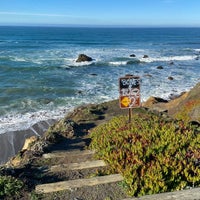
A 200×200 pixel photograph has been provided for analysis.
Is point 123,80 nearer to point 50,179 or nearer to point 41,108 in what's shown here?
point 50,179

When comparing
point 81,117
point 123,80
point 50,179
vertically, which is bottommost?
point 81,117

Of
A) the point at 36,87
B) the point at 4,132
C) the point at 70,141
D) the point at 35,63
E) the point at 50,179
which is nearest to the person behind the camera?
the point at 50,179

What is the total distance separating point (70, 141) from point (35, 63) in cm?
3465

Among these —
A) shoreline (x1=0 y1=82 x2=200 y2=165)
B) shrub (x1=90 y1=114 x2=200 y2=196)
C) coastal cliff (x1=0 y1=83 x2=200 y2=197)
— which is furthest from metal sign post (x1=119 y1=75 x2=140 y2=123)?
shoreline (x1=0 y1=82 x2=200 y2=165)

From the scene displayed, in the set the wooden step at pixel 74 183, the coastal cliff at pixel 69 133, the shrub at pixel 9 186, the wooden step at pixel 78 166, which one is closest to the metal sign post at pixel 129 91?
the coastal cliff at pixel 69 133

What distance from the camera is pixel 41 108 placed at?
69.7 feet

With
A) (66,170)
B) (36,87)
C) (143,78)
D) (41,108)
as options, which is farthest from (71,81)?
(66,170)

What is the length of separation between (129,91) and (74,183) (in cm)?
423

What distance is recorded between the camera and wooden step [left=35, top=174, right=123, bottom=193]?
5.34 metres

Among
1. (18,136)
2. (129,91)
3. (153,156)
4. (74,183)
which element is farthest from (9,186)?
(18,136)

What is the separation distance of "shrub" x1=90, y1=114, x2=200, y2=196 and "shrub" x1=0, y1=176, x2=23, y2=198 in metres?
1.73

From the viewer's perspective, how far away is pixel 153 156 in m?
6.19

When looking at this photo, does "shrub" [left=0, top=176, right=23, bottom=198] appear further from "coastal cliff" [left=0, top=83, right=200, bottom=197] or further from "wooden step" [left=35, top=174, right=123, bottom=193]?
"wooden step" [left=35, top=174, right=123, bottom=193]

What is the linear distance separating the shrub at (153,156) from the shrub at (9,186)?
1.73 metres
